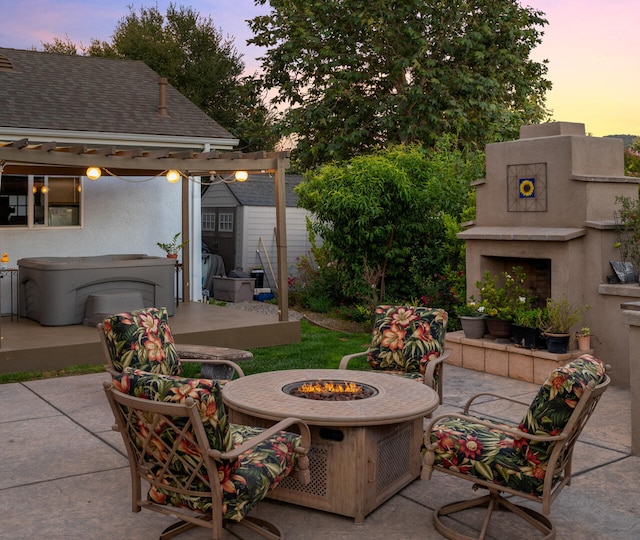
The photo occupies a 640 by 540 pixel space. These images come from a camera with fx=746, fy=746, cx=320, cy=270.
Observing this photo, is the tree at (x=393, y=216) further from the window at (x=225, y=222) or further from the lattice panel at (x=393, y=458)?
the lattice panel at (x=393, y=458)

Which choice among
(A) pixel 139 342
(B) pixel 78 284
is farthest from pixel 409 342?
(B) pixel 78 284

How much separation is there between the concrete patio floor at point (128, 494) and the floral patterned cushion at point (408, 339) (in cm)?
97

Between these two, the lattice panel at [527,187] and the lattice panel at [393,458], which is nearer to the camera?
the lattice panel at [393,458]

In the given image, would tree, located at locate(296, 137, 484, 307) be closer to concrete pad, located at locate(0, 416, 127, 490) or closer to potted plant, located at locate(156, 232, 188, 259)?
potted plant, located at locate(156, 232, 188, 259)

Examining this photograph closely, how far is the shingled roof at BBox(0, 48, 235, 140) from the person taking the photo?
1298 cm

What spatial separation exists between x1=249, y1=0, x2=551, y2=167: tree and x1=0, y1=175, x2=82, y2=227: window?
33.8 ft

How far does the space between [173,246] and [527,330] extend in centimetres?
721

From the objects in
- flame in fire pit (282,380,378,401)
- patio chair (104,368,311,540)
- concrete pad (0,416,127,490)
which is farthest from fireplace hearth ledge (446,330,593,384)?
patio chair (104,368,311,540)

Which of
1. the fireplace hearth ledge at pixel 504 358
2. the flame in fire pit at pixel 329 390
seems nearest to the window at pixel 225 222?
the fireplace hearth ledge at pixel 504 358

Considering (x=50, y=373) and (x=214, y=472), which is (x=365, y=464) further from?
(x=50, y=373)

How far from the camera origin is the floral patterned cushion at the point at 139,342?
572 cm

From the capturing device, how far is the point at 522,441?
4.20m

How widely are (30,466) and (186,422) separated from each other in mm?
2524

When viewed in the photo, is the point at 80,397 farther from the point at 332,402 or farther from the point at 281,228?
the point at 281,228
